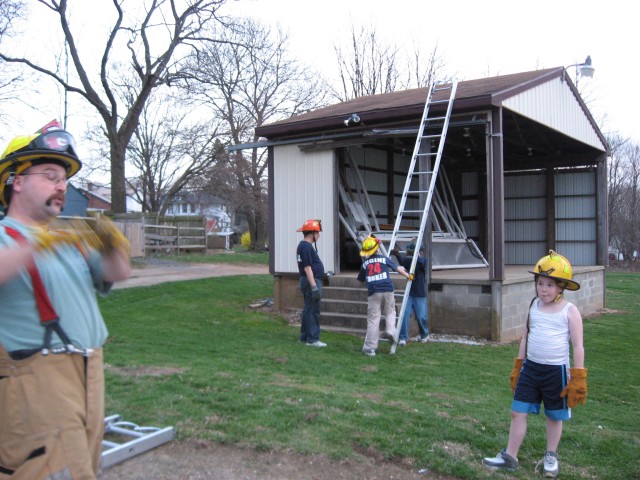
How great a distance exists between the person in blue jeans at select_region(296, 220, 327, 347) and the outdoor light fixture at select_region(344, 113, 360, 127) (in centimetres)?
311

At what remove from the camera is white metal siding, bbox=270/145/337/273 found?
1277 cm

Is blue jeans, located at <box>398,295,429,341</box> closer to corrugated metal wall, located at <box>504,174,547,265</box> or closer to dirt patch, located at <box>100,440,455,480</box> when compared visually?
dirt patch, located at <box>100,440,455,480</box>

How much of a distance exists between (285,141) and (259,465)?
31.3ft

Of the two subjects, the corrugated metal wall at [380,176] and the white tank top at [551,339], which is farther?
the corrugated metal wall at [380,176]

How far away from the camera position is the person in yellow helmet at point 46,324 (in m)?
2.30

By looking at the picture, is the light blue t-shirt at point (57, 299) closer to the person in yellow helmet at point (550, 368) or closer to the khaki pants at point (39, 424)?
the khaki pants at point (39, 424)

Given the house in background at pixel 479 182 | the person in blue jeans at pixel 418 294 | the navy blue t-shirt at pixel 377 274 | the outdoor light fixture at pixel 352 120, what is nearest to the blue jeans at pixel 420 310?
the person in blue jeans at pixel 418 294

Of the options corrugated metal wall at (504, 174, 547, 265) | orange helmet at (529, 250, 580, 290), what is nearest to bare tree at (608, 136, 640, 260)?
corrugated metal wall at (504, 174, 547, 265)

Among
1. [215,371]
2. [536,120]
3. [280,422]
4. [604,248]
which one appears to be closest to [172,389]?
[215,371]

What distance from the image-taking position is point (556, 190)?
740 inches

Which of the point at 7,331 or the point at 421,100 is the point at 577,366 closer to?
the point at 7,331

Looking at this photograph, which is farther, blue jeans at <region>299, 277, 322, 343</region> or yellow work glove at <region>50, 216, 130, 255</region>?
blue jeans at <region>299, 277, 322, 343</region>

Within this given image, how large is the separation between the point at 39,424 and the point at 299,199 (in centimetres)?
1103

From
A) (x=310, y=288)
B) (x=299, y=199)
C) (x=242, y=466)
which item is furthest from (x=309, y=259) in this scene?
(x=242, y=466)
